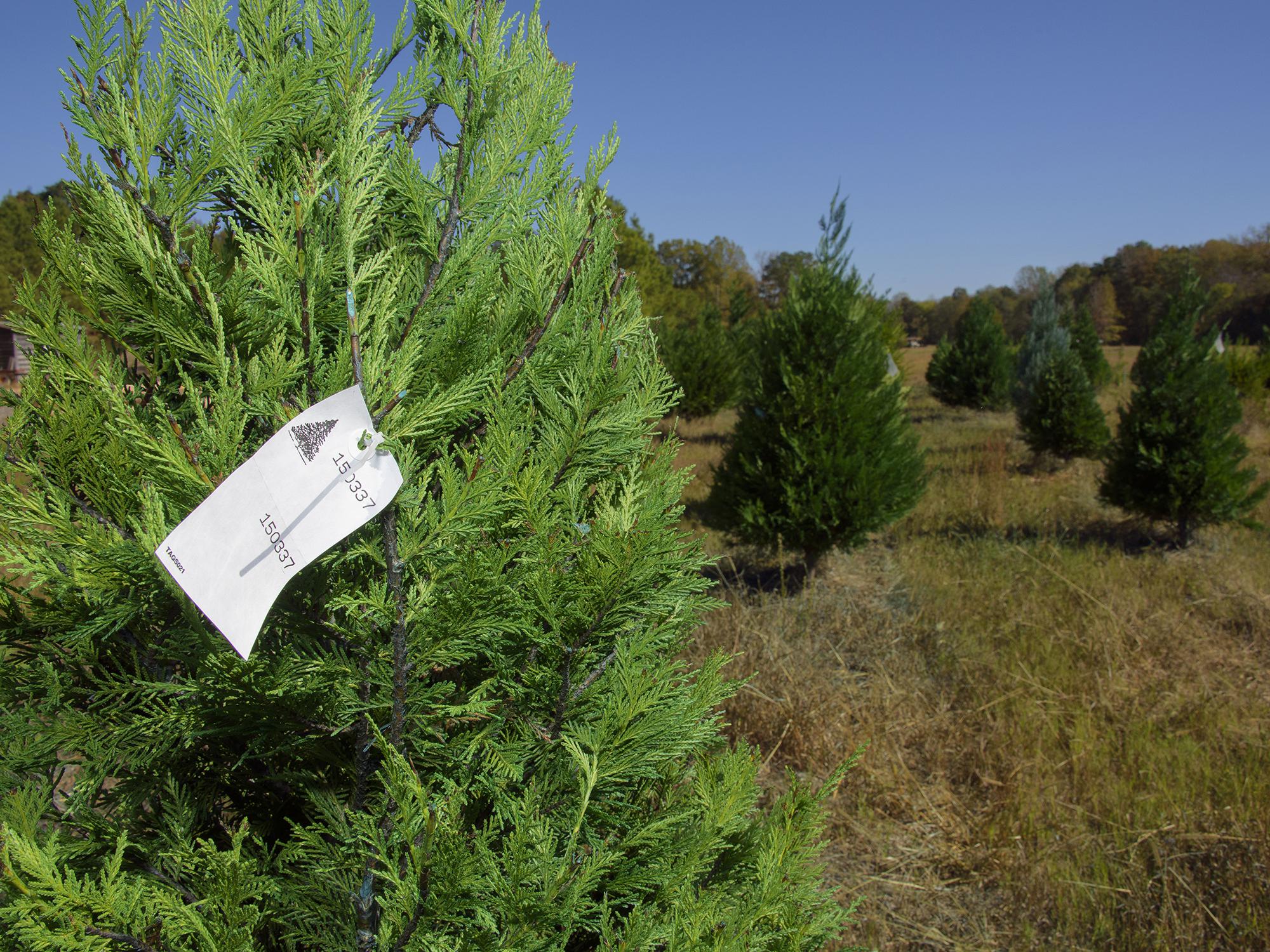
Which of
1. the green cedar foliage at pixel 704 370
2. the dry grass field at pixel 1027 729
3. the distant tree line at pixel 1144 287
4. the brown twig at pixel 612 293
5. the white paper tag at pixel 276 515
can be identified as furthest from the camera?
the distant tree line at pixel 1144 287

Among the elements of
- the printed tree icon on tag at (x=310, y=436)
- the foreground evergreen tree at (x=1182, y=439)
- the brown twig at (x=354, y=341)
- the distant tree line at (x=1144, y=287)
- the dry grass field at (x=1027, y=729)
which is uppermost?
the distant tree line at (x=1144, y=287)

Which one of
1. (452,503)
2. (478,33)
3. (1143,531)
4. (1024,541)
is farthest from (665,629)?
(1143,531)

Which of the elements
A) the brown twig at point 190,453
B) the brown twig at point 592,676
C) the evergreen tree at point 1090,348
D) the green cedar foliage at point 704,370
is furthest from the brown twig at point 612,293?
the evergreen tree at point 1090,348

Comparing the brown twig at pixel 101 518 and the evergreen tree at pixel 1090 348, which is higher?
the evergreen tree at pixel 1090 348

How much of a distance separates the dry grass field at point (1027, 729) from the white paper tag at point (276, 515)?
1.84 m

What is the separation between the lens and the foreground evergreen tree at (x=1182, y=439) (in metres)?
7.34

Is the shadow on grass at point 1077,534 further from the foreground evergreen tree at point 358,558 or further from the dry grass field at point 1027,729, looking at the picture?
the foreground evergreen tree at point 358,558

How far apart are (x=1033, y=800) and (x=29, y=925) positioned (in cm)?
382

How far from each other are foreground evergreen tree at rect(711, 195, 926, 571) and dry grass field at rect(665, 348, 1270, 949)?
671 mm

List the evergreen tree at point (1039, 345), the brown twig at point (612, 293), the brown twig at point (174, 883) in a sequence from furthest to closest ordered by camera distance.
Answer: the evergreen tree at point (1039, 345) → the brown twig at point (612, 293) → the brown twig at point (174, 883)

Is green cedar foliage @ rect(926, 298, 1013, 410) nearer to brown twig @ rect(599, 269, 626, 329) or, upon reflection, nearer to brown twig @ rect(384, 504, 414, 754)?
brown twig @ rect(599, 269, 626, 329)

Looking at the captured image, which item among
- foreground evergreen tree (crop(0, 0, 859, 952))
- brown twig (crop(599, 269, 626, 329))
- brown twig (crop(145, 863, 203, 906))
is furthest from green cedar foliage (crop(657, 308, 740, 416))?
brown twig (crop(145, 863, 203, 906))

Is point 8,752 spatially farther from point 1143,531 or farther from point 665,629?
point 1143,531

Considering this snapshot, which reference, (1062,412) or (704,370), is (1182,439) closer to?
(1062,412)
